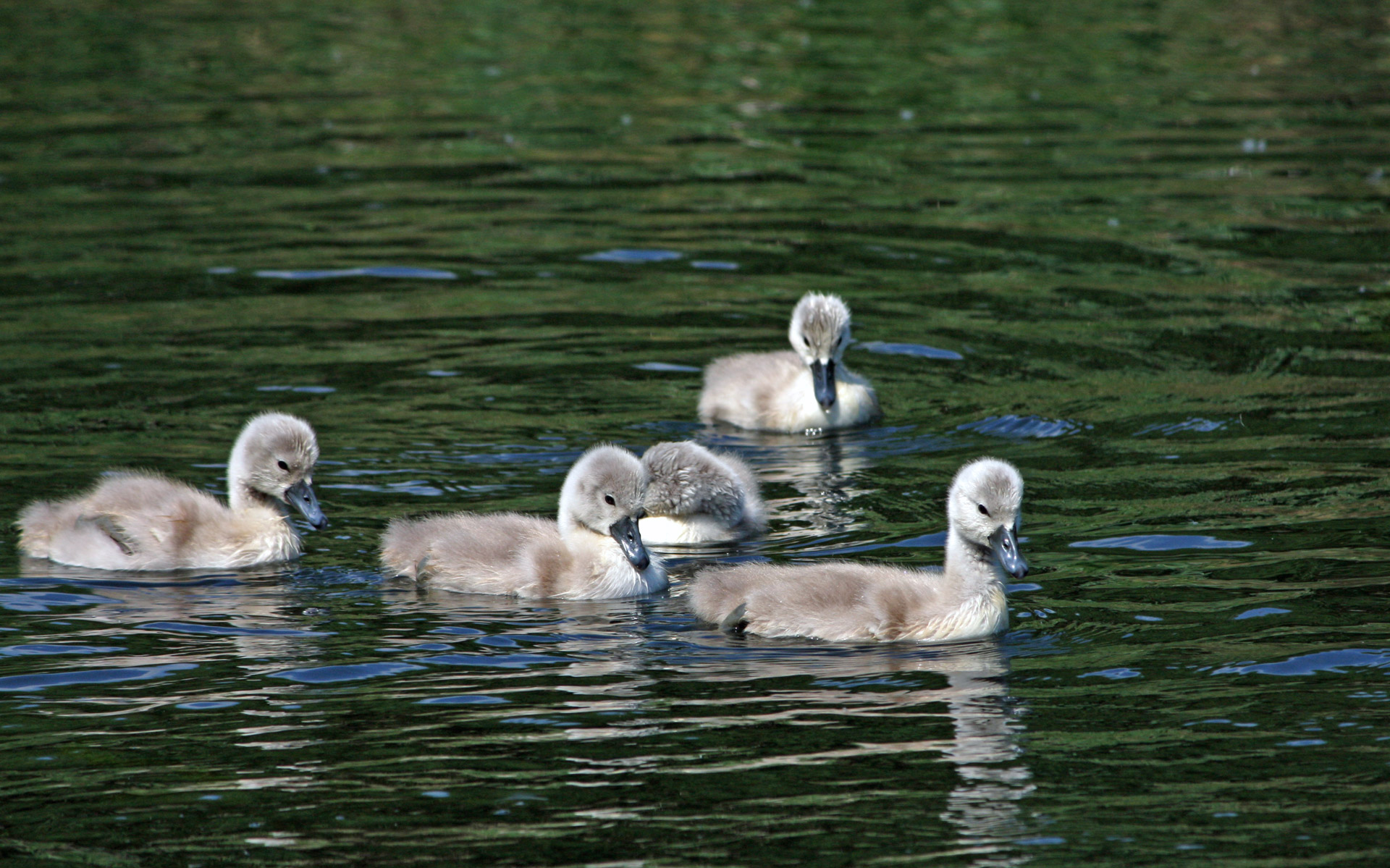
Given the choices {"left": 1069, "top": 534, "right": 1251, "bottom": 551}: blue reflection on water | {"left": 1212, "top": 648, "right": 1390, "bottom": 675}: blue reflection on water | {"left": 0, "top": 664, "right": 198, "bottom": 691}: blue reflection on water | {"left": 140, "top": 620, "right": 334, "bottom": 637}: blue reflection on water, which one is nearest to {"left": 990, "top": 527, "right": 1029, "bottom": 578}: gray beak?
{"left": 1212, "top": 648, "right": 1390, "bottom": 675}: blue reflection on water

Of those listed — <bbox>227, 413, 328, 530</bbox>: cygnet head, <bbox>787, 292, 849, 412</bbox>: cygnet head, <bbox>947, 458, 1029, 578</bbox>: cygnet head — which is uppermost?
<bbox>787, 292, 849, 412</bbox>: cygnet head

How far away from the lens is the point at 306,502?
940cm

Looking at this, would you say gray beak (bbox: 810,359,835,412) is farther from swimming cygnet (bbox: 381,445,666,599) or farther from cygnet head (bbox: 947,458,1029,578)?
cygnet head (bbox: 947,458,1029,578)

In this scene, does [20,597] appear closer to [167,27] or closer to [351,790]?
[351,790]

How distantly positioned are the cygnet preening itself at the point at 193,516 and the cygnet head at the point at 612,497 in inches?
55.7

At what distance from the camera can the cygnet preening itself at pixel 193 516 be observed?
9.16 meters

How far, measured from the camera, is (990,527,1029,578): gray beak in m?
7.91

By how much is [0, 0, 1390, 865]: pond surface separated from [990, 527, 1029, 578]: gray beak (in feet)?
1.11

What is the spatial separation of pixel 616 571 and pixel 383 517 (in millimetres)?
1722

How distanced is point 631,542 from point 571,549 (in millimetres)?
306

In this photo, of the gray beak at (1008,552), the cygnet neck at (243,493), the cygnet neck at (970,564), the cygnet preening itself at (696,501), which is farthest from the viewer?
the cygnet preening itself at (696,501)

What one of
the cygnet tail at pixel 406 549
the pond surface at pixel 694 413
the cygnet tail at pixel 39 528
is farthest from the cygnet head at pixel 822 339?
the cygnet tail at pixel 39 528

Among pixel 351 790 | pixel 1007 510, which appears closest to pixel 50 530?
pixel 351 790

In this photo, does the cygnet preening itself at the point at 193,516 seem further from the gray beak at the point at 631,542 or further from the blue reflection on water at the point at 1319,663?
the blue reflection on water at the point at 1319,663
